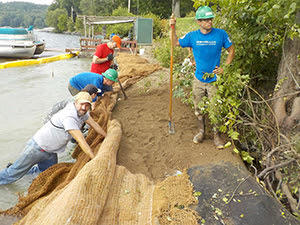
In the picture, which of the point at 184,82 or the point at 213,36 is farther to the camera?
the point at 184,82

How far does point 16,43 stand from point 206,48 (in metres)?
19.0

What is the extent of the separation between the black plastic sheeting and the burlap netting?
0.55 ft

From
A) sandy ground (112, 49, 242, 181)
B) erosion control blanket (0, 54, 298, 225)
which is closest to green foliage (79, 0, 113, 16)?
sandy ground (112, 49, 242, 181)

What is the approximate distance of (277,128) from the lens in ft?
10.1

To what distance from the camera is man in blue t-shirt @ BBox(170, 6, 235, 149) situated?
3.45 meters

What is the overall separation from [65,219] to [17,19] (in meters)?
174

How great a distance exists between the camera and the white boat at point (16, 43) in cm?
1825

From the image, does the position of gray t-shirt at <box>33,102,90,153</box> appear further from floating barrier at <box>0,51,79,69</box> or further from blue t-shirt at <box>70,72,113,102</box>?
floating barrier at <box>0,51,79,69</box>

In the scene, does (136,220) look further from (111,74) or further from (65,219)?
(111,74)

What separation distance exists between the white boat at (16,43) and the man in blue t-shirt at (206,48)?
18.5m

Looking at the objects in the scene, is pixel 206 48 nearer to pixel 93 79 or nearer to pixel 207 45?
pixel 207 45

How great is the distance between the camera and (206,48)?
3.56 m

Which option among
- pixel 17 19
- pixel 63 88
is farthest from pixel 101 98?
pixel 17 19

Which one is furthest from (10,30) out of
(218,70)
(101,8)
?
(101,8)
